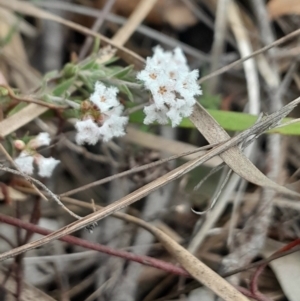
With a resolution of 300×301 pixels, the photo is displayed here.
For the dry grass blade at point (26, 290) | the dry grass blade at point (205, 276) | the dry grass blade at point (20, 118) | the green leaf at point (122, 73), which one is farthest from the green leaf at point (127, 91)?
the dry grass blade at point (26, 290)

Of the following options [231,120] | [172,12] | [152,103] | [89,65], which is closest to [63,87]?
[89,65]

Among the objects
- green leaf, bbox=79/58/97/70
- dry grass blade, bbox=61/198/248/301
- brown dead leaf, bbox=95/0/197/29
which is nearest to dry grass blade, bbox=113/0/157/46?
brown dead leaf, bbox=95/0/197/29

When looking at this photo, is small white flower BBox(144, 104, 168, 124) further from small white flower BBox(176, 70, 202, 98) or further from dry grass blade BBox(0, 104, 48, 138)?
dry grass blade BBox(0, 104, 48, 138)

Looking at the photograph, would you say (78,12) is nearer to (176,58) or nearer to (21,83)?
(21,83)

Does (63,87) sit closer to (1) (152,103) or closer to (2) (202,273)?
(1) (152,103)

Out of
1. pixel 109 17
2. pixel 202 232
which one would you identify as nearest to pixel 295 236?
pixel 202 232

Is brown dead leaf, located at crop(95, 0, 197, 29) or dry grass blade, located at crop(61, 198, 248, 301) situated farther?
brown dead leaf, located at crop(95, 0, 197, 29)
